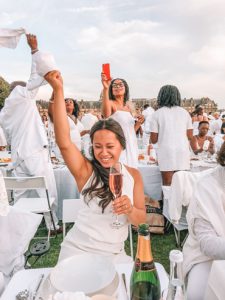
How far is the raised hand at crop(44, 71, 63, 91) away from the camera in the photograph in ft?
4.71

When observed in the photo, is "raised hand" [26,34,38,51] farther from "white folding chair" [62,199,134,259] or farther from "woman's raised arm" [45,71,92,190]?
"white folding chair" [62,199,134,259]

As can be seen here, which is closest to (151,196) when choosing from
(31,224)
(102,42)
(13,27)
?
(31,224)

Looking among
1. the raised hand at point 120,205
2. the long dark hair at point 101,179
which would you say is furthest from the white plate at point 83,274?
the long dark hair at point 101,179

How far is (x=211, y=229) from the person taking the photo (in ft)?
5.02

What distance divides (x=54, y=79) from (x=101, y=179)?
0.73 metres

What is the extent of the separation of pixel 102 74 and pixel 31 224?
1789 millimetres

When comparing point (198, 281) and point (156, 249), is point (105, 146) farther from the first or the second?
point (156, 249)

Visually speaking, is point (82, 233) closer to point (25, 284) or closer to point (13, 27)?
point (25, 284)

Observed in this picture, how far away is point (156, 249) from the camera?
3.62 metres

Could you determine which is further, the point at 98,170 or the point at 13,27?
the point at 13,27

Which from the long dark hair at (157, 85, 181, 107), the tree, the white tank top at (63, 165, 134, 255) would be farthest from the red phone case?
the tree

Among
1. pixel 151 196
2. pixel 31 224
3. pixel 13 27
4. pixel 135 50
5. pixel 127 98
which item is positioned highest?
pixel 135 50

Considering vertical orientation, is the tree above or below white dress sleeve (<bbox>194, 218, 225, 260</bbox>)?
above

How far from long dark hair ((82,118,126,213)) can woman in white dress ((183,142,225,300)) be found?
54 cm
